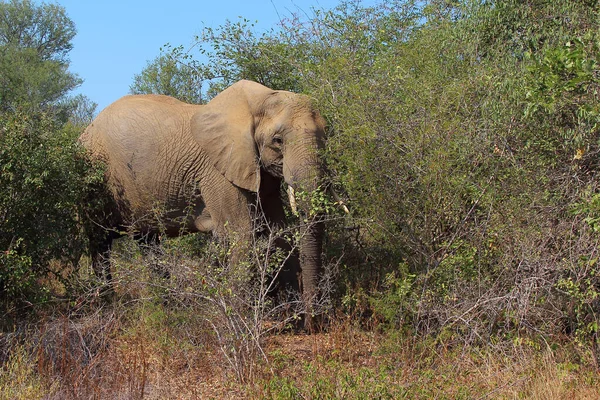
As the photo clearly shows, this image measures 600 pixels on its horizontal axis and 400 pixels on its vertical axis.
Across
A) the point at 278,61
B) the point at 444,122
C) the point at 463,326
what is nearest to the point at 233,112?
the point at 278,61

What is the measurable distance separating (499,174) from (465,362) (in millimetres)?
1676

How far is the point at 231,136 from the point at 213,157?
0.36 metres

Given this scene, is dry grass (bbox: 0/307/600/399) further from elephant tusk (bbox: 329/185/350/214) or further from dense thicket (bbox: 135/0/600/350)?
elephant tusk (bbox: 329/185/350/214)

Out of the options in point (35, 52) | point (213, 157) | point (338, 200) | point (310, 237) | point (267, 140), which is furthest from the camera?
point (35, 52)

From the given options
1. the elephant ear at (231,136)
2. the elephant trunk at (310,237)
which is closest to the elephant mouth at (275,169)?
the elephant ear at (231,136)

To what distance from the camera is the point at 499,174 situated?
288 inches

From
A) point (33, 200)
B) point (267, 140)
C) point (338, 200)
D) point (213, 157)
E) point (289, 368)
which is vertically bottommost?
point (289, 368)

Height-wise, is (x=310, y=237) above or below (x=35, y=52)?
below

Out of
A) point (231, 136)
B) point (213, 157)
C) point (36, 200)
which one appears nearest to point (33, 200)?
point (36, 200)

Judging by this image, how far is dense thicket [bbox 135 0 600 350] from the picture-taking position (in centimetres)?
662

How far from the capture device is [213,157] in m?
9.66

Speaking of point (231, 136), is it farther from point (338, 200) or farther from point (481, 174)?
point (481, 174)

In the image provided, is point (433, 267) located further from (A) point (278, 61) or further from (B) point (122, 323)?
(A) point (278, 61)

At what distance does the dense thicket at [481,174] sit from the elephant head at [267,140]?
273 millimetres
